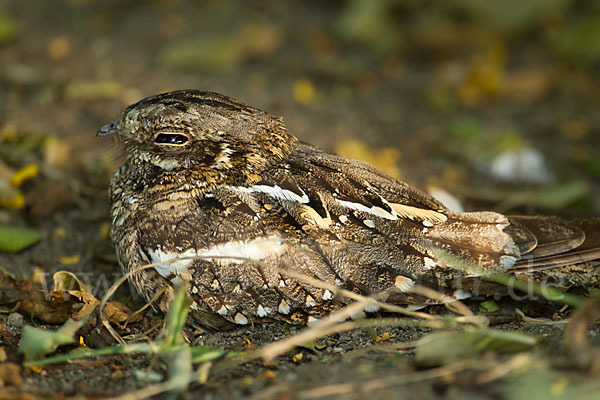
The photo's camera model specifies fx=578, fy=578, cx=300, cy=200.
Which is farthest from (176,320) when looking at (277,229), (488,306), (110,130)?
(488,306)

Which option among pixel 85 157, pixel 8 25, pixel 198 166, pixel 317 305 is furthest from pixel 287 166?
pixel 8 25

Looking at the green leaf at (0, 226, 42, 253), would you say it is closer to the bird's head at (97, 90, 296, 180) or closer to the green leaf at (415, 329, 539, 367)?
the bird's head at (97, 90, 296, 180)

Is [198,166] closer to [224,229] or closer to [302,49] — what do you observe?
[224,229]

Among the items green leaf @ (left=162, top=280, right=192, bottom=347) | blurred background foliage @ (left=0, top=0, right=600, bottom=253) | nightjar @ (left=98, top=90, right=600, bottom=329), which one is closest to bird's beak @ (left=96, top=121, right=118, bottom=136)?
nightjar @ (left=98, top=90, right=600, bottom=329)

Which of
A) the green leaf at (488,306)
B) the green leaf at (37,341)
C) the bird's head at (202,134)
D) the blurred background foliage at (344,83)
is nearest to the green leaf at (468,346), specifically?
the green leaf at (488,306)

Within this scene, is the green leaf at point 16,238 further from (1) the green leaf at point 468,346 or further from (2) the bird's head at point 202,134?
(1) the green leaf at point 468,346

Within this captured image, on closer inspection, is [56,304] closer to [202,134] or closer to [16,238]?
[16,238]
